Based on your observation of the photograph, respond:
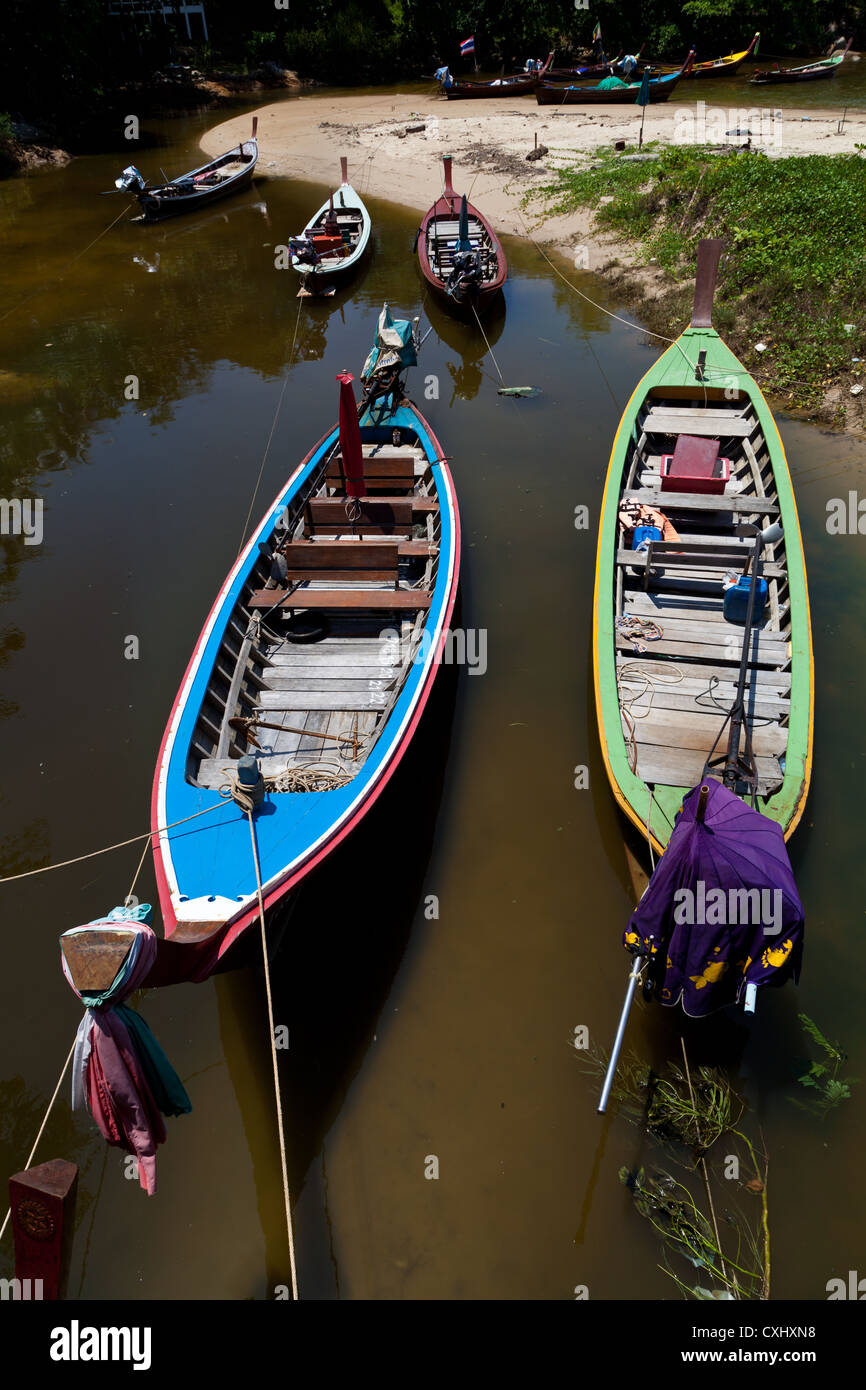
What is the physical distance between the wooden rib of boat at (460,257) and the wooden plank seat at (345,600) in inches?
430

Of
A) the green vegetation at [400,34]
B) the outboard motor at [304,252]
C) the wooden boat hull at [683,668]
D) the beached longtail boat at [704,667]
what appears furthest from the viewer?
the green vegetation at [400,34]

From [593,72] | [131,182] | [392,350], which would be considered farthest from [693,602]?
[593,72]

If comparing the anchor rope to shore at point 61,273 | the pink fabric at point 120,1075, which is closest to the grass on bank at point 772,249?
the pink fabric at point 120,1075

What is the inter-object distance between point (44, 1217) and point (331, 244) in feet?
74.0

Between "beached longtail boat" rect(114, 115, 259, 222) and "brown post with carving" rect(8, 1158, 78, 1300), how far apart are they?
28.9 m

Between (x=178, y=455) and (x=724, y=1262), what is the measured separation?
13.6 metres

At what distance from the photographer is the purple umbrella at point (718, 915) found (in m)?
5.12

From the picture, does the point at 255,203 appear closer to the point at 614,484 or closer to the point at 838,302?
→ the point at 838,302

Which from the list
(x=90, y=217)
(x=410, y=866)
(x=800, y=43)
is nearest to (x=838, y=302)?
(x=410, y=866)

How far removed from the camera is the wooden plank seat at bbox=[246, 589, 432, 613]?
874 centimetres

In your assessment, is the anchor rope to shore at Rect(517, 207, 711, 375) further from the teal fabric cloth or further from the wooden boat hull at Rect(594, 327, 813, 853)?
the teal fabric cloth

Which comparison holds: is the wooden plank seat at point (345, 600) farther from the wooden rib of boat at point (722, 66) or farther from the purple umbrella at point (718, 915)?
the wooden rib of boat at point (722, 66)

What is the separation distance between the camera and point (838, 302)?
1457 centimetres

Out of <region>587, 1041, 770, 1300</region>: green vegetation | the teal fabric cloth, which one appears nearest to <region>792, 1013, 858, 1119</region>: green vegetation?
<region>587, 1041, 770, 1300</region>: green vegetation
